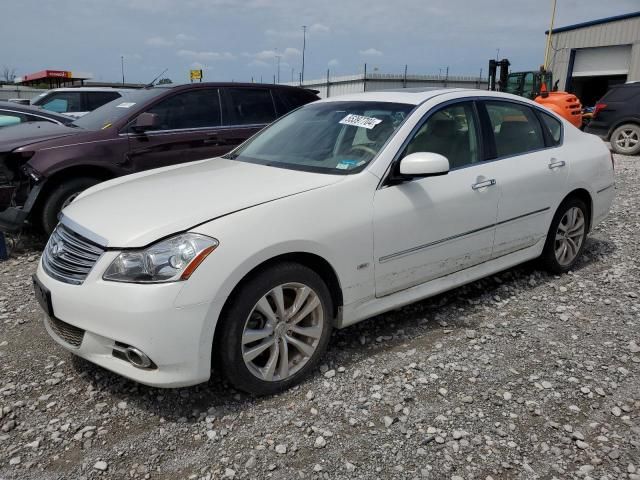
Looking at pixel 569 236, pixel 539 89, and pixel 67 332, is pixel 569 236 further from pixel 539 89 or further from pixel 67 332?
pixel 539 89

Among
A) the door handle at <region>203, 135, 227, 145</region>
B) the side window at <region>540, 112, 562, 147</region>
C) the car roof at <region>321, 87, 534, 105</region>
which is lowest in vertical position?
the door handle at <region>203, 135, 227, 145</region>

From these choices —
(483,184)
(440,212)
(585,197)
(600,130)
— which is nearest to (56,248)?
(440,212)

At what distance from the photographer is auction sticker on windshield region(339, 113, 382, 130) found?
3564 mm

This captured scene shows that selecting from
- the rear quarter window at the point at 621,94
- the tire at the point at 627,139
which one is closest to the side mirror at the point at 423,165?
the tire at the point at 627,139

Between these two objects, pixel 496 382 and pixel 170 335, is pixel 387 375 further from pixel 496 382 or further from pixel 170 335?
pixel 170 335

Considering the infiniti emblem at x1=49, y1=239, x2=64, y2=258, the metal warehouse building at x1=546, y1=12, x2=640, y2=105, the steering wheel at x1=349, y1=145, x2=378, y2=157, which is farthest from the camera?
the metal warehouse building at x1=546, y1=12, x2=640, y2=105

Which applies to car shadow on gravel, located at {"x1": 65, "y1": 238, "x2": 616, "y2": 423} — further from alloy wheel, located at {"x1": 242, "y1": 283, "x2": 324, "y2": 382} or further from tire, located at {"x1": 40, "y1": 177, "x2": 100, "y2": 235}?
tire, located at {"x1": 40, "y1": 177, "x2": 100, "y2": 235}

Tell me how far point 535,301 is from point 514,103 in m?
1.61

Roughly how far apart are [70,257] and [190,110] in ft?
12.6

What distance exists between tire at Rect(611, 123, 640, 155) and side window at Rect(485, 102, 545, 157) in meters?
10.0

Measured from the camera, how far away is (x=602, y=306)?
409cm

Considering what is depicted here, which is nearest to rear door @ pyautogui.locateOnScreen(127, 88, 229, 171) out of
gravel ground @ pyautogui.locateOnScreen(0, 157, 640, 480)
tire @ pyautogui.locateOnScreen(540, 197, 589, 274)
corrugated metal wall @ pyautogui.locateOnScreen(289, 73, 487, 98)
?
gravel ground @ pyautogui.locateOnScreen(0, 157, 640, 480)

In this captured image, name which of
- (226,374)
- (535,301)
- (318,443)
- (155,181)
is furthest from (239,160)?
(535,301)

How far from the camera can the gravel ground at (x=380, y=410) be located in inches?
94.4
